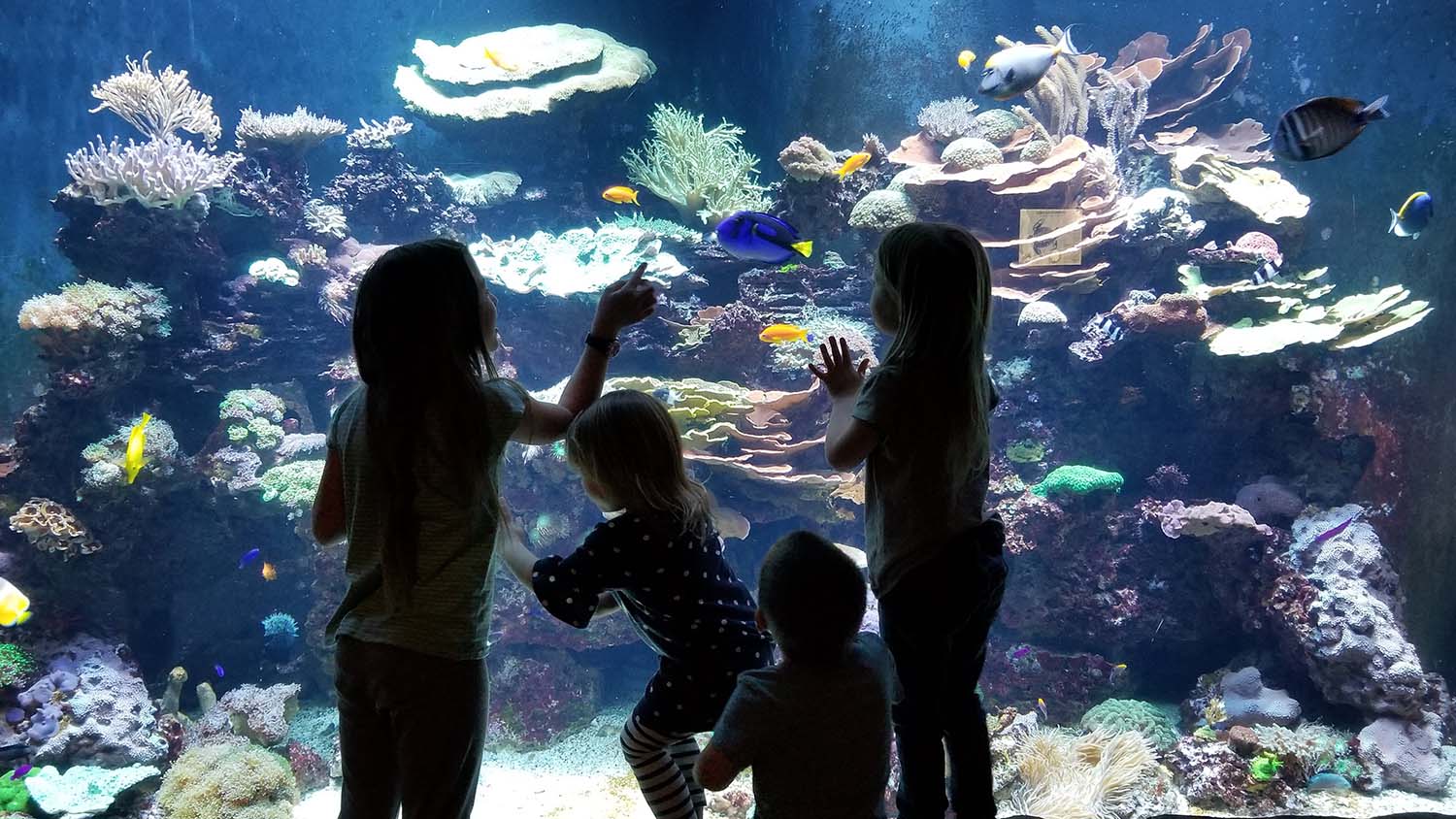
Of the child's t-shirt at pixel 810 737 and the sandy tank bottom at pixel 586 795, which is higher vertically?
the child's t-shirt at pixel 810 737

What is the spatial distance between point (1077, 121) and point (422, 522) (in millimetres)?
8676

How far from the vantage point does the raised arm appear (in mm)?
1842

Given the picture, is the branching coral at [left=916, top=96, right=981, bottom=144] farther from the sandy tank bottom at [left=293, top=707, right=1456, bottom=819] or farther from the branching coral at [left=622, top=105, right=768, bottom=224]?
the sandy tank bottom at [left=293, top=707, right=1456, bottom=819]

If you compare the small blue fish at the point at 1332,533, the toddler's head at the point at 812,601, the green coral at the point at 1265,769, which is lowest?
the green coral at the point at 1265,769

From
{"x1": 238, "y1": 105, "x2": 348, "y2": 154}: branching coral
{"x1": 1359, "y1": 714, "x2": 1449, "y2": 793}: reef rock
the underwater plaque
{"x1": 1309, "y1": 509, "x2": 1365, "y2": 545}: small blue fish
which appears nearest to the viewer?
{"x1": 1359, "y1": 714, "x2": 1449, "y2": 793}: reef rock

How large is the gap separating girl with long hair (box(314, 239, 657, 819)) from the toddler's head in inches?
28.3

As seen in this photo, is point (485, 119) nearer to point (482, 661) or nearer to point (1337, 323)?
point (482, 661)

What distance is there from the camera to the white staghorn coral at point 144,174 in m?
6.31

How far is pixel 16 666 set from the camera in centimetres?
557

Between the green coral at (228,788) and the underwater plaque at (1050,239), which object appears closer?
the green coral at (228,788)

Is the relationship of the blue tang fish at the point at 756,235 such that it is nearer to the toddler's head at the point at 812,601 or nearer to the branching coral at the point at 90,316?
the toddler's head at the point at 812,601

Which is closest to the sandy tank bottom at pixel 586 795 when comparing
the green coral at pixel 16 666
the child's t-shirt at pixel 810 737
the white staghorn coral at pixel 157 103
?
the green coral at pixel 16 666

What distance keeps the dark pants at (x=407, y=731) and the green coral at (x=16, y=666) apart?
5.97 meters

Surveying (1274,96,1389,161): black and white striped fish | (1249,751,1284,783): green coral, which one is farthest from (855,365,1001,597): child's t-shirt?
(1249,751,1284,783): green coral
